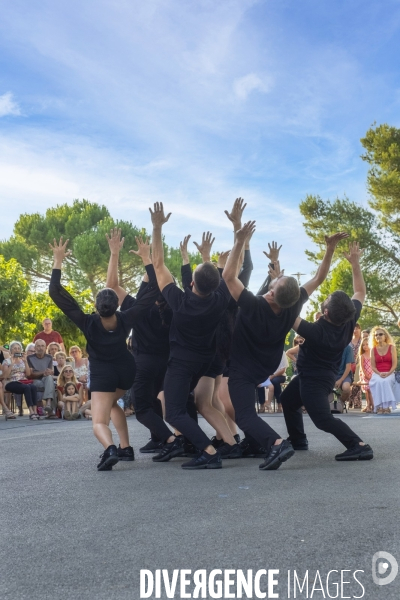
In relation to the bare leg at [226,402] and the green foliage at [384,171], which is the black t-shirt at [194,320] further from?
the green foliage at [384,171]

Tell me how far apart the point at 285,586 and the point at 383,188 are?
3331 cm

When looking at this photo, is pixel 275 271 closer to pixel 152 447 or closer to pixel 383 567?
pixel 152 447

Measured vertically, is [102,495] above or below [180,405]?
below

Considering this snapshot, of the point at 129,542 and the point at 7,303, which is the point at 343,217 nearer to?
the point at 7,303

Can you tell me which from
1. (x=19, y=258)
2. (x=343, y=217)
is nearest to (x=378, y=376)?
(x=343, y=217)

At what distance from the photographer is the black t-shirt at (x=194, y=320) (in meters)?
6.60

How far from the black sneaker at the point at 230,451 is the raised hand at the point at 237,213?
2139 millimetres

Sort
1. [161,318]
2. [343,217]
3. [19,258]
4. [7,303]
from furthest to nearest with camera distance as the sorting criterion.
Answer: [19,258] → [343,217] → [7,303] → [161,318]

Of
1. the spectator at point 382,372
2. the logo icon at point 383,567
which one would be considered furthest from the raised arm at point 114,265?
the spectator at point 382,372

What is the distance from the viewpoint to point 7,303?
31.8 metres

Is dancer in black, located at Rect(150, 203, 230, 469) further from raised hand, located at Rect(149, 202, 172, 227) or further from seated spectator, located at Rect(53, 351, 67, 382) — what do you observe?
seated spectator, located at Rect(53, 351, 67, 382)

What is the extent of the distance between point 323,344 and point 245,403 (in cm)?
91

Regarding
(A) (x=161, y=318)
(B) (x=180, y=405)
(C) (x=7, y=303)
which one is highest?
(C) (x=7, y=303)

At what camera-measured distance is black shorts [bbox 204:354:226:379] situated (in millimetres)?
7348
